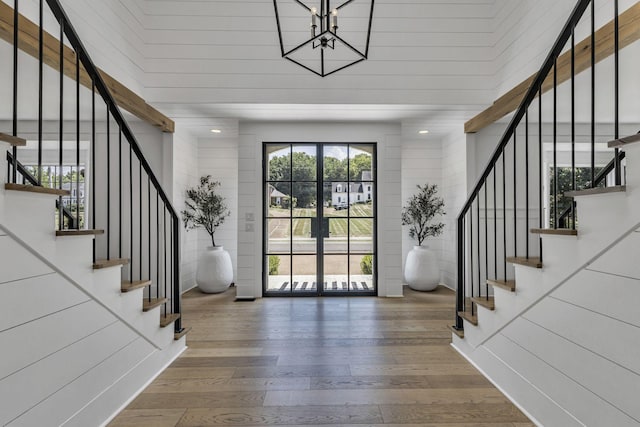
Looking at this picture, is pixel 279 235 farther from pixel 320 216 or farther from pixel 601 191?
pixel 601 191

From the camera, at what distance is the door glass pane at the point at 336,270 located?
4.63 metres

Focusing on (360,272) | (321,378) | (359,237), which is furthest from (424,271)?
(321,378)

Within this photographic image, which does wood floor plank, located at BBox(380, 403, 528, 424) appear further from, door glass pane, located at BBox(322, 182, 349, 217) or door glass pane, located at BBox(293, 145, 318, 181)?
door glass pane, located at BBox(293, 145, 318, 181)

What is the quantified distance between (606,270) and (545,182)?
3.85 metres

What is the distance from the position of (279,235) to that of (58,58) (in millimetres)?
3034

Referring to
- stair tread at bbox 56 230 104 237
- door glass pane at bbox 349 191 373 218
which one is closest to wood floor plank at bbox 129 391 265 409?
stair tread at bbox 56 230 104 237

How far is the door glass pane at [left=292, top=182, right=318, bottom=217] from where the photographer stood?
464 cm

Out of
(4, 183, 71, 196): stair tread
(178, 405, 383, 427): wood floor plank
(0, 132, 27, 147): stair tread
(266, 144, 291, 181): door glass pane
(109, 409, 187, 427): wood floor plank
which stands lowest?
(109, 409, 187, 427): wood floor plank

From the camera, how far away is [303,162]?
4.64 meters

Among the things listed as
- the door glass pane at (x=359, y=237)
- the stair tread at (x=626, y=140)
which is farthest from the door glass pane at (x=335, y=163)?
the stair tread at (x=626, y=140)

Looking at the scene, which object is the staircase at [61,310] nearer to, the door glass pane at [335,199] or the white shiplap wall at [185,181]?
the white shiplap wall at [185,181]

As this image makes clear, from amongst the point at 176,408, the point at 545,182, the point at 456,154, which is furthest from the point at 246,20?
the point at 545,182

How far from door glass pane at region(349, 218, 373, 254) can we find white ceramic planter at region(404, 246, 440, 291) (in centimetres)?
79

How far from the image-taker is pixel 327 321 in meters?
3.44
